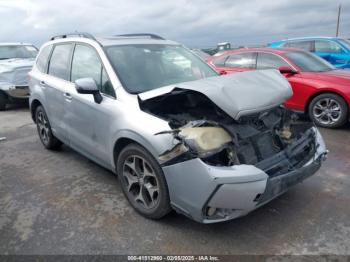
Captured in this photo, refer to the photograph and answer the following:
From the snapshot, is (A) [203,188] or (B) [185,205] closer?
(A) [203,188]

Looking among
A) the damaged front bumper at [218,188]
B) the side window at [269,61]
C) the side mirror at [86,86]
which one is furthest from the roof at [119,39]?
the side window at [269,61]

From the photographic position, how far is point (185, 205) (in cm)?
268

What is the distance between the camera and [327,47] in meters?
9.88

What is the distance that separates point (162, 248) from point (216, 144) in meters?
1.02

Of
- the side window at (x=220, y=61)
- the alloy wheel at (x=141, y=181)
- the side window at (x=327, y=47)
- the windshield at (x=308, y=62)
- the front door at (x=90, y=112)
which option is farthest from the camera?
the side window at (x=327, y=47)

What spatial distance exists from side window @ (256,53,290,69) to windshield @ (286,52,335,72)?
205mm

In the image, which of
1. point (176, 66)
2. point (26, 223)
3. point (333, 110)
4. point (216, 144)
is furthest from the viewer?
point (333, 110)

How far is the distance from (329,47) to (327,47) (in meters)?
0.06

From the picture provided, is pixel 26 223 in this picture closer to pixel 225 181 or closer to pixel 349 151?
pixel 225 181

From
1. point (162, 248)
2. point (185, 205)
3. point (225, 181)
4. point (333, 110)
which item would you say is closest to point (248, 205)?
point (225, 181)

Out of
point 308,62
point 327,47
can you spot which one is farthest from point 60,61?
point 327,47

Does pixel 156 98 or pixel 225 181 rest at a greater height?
pixel 156 98

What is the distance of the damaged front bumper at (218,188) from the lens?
2.44m

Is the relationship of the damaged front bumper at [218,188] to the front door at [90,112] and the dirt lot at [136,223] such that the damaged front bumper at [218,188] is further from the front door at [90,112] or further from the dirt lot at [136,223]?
the front door at [90,112]
